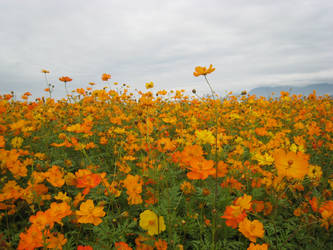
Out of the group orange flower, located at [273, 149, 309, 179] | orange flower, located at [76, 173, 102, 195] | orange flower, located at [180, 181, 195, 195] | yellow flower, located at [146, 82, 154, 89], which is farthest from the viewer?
yellow flower, located at [146, 82, 154, 89]

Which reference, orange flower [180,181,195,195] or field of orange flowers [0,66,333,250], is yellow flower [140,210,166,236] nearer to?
field of orange flowers [0,66,333,250]

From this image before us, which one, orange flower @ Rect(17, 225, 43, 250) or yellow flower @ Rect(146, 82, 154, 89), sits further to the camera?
yellow flower @ Rect(146, 82, 154, 89)

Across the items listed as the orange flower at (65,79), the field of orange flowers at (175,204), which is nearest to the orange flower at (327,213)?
the field of orange flowers at (175,204)

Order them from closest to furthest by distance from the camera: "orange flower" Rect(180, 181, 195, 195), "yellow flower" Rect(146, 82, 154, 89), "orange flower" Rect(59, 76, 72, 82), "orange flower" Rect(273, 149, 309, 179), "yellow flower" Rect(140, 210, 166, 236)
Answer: "orange flower" Rect(273, 149, 309, 179)
"yellow flower" Rect(140, 210, 166, 236)
"orange flower" Rect(180, 181, 195, 195)
"yellow flower" Rect(146, 82, 154, 89)
"orange flower" Rect(59, 76, 72, 82)

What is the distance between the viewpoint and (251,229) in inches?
37.8

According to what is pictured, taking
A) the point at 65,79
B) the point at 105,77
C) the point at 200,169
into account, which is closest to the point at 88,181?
the point at 200,169

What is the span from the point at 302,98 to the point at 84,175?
6479mm

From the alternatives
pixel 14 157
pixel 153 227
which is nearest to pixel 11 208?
pixel 14 157

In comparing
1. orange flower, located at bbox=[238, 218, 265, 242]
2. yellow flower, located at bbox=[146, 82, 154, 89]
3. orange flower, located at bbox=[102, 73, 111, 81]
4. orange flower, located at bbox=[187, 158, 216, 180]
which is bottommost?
orange flower, located at bbox=[238, 218, 265, 242]

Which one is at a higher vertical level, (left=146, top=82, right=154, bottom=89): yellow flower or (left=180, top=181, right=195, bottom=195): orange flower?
(left=146, top=82, right=154, bottom=89): yellow flower

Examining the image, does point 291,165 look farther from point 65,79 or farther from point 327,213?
point 65,79

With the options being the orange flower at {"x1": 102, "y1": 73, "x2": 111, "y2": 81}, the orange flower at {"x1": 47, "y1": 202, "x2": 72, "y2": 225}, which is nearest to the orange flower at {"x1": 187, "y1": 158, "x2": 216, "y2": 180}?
the orange flower at {"x1": 47, "y1": 202, "x2": 72, "y2": 225}

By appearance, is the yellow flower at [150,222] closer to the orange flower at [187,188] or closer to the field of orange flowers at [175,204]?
the field of orange flowers at [175,204]

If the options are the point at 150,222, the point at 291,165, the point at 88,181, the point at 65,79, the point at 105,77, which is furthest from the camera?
the point at 105,77
